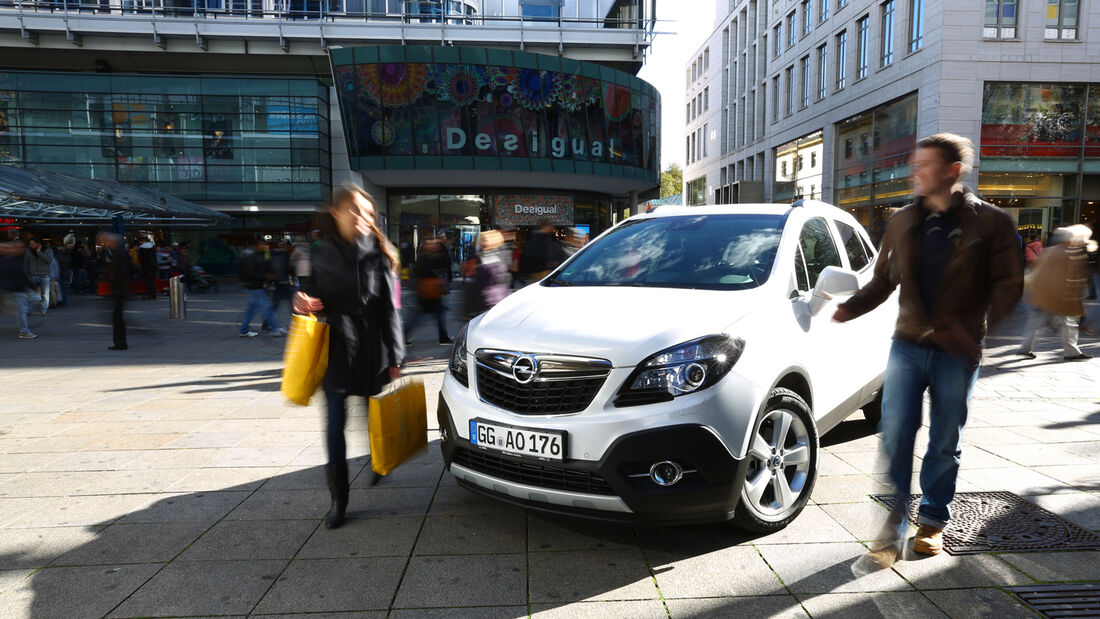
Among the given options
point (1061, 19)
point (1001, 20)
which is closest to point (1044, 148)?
point (1061, 19)

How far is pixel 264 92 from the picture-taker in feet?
102

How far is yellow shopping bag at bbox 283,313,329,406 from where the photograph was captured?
11.4ft

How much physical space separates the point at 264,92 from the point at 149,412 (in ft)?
93.2

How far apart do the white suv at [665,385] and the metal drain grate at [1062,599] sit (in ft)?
3.26

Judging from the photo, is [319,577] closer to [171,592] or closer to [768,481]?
[171,592]

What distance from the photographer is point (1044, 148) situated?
79.8 feet

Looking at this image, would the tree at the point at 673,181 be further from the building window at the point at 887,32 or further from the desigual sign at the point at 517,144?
the desigual sign at the point at 517,144

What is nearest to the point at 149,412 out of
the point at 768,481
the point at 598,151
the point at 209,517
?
the point at 209,517

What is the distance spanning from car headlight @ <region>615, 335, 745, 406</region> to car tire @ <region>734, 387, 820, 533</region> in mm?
362

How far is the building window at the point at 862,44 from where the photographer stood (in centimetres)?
3020

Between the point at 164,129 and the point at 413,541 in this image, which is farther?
the point at 164,129

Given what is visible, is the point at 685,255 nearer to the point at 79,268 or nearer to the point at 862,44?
the point at 79,268

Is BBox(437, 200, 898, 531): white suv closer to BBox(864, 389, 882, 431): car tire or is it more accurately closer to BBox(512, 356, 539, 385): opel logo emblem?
BBox(512, 356, 539, 385): opel logo emblem

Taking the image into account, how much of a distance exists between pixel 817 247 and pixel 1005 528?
5.94ft
